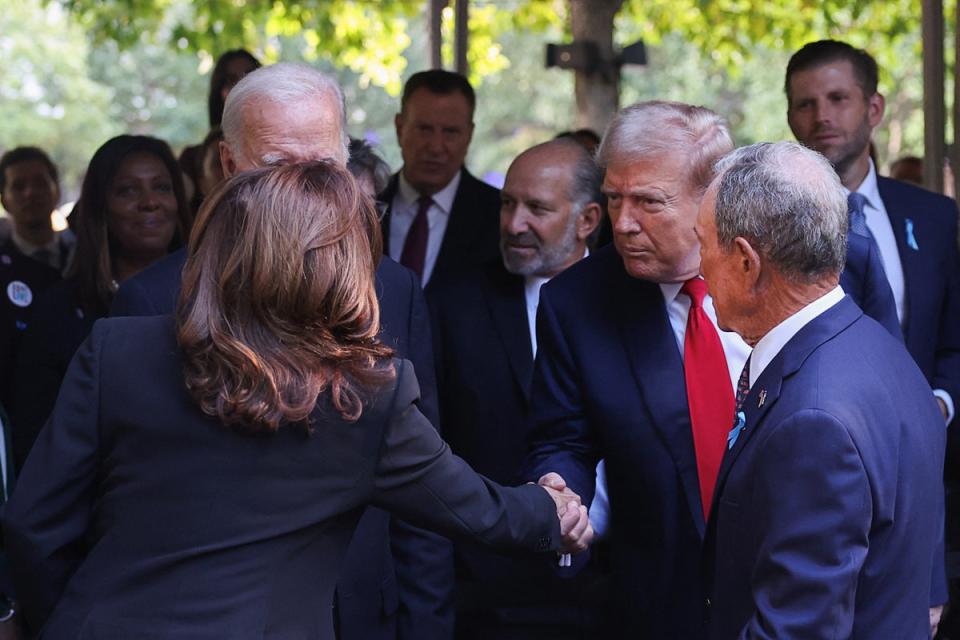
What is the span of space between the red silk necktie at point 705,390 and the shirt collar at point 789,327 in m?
0.73

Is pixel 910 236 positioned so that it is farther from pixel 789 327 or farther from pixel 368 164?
pixel 789 327

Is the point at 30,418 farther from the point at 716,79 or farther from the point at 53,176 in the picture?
the point at 716,79

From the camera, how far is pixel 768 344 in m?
2.66

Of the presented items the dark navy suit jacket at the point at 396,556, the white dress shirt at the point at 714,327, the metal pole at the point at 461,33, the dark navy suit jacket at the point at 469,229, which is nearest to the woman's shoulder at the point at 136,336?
the dark navy suit jacket at the point at 396,556

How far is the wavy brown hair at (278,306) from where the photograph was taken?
2.32 meters

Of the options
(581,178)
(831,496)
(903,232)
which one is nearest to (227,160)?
(581,178)

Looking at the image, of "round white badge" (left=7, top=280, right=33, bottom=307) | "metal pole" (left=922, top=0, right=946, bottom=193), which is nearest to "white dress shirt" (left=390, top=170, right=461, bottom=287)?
"round white badge" (left=7, top=280, right=33, bottom=307)

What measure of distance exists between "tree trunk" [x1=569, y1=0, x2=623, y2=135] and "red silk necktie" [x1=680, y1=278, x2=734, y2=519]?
20.2ft

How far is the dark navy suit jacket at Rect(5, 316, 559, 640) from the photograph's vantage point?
2357 mm

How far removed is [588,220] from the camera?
183 inches

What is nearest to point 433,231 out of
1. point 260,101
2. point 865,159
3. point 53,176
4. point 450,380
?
point 450,380

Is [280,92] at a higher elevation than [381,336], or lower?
higher

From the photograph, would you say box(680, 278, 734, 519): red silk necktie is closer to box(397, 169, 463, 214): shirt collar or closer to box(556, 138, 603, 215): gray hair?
box(556, 138, 603, 215): gray hair

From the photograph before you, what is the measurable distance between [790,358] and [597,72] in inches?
292
